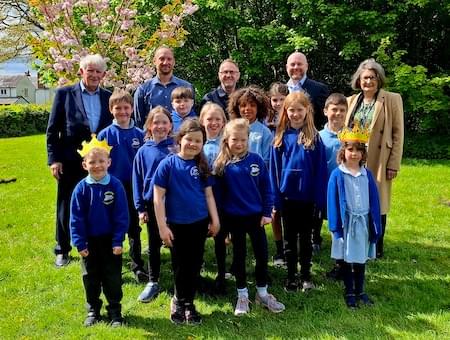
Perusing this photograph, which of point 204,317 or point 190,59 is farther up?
point 190,59

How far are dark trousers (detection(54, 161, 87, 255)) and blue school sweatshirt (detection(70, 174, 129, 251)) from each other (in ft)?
4.65

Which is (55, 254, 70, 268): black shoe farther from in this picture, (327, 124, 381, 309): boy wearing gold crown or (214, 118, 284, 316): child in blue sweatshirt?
(327, 124, 381, 309): boy wearing gold crown

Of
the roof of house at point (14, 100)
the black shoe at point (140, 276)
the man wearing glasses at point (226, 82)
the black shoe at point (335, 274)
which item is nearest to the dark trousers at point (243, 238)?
the black shoe at point (335, 274)

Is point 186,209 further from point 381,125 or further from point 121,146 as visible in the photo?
point 381,125

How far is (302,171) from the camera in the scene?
14.3 ft

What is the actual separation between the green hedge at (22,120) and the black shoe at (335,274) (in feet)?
75.1

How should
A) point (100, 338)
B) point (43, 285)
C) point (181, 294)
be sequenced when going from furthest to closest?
point (43, 285) < point (181, 294) < point (100, 338)

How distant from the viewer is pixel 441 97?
1213cm

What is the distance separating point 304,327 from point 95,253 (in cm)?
173

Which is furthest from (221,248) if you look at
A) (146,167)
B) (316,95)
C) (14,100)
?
(14,100)

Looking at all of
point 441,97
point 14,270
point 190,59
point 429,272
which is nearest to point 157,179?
point 14,270

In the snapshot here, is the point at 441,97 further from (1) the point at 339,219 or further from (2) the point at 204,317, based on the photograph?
(2) the point at 204,317

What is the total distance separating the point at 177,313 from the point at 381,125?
281cm

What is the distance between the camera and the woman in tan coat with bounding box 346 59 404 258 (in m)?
5.11
